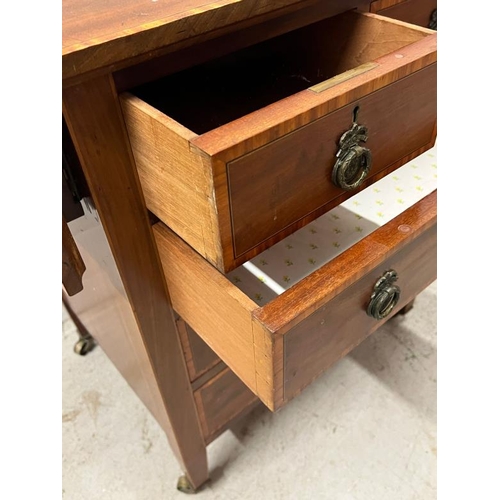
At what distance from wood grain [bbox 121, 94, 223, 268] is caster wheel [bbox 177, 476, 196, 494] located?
1.92ft

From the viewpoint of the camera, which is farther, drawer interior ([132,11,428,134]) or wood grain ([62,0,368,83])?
drawer interior ([132,11,428,134])

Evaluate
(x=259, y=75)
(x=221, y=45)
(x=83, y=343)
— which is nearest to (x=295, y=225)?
(x=221, y=45)

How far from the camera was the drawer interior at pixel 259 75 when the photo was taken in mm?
551

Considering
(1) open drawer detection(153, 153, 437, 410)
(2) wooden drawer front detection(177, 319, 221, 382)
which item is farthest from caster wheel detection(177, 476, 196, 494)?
(1) open drawer detection(153, 153, 437, 410)

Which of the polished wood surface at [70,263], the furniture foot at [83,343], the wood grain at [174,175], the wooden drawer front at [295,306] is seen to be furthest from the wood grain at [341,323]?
the furniture foot at [83,343]

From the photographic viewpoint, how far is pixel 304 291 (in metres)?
0.41

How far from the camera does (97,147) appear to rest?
1.27 ft

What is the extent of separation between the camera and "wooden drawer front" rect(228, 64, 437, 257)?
0.37 metres

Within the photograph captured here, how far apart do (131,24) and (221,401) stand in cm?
56

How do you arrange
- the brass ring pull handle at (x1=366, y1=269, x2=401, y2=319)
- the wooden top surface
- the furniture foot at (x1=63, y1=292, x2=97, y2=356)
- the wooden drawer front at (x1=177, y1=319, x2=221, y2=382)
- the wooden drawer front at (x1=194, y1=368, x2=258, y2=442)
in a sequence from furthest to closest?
the furniture foot at (x1=63, y1=292, x2=97, y2=356) < the wooden drawer front at (x1=194, y1=368, x2=258, y2=442) < the wooden drawer front at (x1=177, y1=319, x2=221, y2=382) < the brass ring pull handle at (x1=366, y1=269, x2=401, y2=319) < the wooden top surface

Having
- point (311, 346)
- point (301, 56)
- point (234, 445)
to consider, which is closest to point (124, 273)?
point (311, 346)

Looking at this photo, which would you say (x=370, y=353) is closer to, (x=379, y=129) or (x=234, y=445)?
(x=234, y=445)

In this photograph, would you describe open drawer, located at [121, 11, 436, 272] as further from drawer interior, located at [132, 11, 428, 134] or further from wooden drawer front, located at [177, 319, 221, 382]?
wooden drawer front, located at [177, 319, 221, 382]

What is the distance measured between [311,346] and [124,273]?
0.64ft
